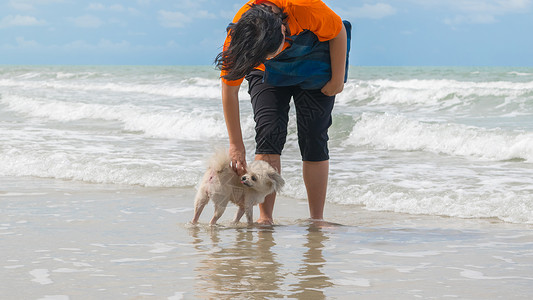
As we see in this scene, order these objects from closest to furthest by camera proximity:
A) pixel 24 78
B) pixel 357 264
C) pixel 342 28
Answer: pixel 357 264 < pixel 342 28 < pixel 24 78

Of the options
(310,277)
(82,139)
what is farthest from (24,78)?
(310,277)

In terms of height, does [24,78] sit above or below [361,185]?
above

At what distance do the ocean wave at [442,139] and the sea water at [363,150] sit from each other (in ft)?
0.06

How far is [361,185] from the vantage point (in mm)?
6621

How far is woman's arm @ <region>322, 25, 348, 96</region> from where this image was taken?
3980 mm

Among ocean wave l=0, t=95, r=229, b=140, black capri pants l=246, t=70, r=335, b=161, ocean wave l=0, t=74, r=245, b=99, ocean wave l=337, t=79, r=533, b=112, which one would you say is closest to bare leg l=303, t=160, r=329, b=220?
black capri pants l=246, t=70, r=335, b=161

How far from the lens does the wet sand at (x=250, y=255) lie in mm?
3078

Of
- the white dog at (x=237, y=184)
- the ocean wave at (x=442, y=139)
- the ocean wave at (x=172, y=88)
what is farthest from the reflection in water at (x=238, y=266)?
the ocean wave at (x=172, y=88)

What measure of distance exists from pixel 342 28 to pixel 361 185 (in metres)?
2.93

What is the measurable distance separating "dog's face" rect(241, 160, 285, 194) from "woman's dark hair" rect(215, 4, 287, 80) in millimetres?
1033

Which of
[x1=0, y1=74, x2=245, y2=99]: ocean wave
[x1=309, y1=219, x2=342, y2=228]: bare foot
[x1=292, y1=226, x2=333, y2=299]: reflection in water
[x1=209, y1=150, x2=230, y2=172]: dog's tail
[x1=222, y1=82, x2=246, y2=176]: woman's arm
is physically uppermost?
[x1=0, y1=74, x2=245, y2=99]: ocean wave

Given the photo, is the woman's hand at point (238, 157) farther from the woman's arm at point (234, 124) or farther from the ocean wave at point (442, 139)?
the ocean wave at point (442, 139)

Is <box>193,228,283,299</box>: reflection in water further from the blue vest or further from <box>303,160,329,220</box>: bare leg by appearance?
the blue vest

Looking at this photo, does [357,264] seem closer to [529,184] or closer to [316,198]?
[316,198]
